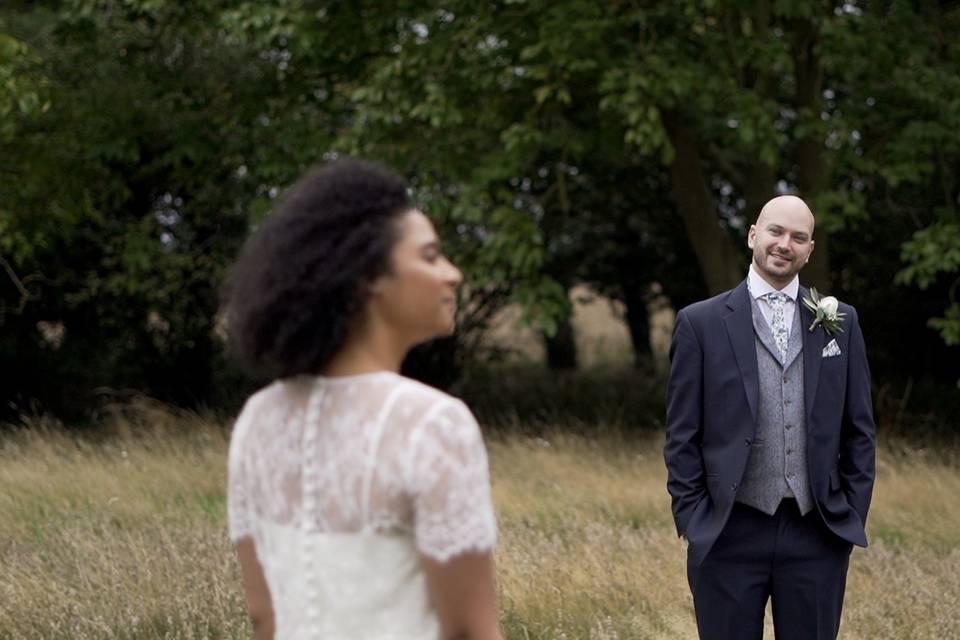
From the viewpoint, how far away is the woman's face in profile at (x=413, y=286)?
1.95 m

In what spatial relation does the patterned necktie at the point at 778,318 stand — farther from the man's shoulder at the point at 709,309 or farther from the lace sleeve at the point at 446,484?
the lace sleeve at the point at 446,484

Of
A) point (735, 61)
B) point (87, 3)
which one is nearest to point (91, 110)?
point (87, 3)

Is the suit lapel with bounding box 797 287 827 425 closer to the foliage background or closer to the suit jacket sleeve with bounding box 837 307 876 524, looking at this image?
the suit jacket sleeve with bounding box 837 307 876 524

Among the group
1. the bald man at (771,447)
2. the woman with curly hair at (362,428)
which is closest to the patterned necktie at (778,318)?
the bald man at (771,447)

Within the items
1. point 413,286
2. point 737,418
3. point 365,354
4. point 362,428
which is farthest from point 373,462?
point 737,418

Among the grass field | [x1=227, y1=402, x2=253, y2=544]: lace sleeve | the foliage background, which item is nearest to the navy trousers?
the grass field

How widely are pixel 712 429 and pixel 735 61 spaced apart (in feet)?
23.6

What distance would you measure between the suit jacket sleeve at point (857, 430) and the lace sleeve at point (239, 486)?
2.29 metres

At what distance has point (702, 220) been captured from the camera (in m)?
12.1

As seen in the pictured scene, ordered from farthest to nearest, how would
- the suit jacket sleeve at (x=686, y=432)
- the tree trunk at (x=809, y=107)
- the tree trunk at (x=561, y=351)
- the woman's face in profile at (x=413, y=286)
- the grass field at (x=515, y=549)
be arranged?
1. the tree trunk at (x=561, y=351)
2. the tree trunk at (x=809, y=107)
3. the grass field at (x=515, y=549)
4. the suit jacket sleeve at (x=686, y=432)
5. the woman's face in profile at (x=413, y=286)

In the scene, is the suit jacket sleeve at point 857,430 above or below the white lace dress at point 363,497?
below

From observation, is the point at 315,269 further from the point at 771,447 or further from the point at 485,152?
the point at 485,152

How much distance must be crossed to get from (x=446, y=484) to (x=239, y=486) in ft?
1.64

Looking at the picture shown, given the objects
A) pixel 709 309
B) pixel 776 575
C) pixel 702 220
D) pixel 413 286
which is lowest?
pixel 702 220
